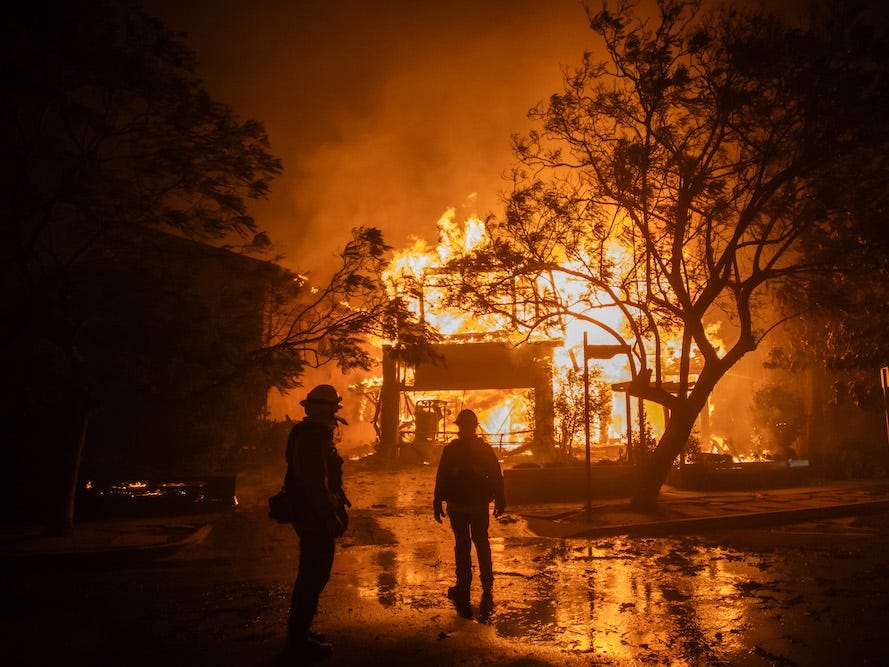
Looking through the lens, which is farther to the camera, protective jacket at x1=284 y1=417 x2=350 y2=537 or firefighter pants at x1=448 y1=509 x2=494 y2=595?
firefighter pants at x1=448 y1=509 x2=494 y2=595

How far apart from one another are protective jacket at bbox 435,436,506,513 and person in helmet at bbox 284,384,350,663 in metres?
1.65

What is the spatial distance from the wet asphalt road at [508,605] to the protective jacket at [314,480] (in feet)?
3.20

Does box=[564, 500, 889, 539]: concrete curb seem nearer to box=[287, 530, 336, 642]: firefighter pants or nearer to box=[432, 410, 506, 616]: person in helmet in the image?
box=[432, 410, 506, 616]: person in helmet

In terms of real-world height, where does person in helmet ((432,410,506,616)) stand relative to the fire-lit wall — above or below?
below

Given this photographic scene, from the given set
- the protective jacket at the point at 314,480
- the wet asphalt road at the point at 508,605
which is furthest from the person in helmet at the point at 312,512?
the wet asphalt road at the point at 508,605

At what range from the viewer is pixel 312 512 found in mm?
4828

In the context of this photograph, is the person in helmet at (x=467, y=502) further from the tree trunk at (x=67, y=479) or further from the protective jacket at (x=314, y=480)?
the tree trunk at (x=67, y=479)

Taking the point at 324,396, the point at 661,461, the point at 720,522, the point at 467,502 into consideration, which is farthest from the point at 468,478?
the point at 661,461

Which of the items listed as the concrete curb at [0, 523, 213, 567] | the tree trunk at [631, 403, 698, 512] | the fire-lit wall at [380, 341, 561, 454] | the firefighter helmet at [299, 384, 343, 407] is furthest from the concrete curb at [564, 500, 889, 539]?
the fire-lit wall at [380, 341, 561, 454]

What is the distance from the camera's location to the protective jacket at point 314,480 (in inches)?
190

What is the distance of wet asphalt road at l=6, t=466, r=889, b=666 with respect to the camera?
477 centimetres

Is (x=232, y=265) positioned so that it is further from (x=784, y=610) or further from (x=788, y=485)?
(x=788, y=485)

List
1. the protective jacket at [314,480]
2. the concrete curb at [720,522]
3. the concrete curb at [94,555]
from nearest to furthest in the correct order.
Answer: the protective jacket at [314,480] < the concrete curb at [94,555] < the concrete curb at [720,522]

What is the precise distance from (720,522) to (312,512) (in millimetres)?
8660
